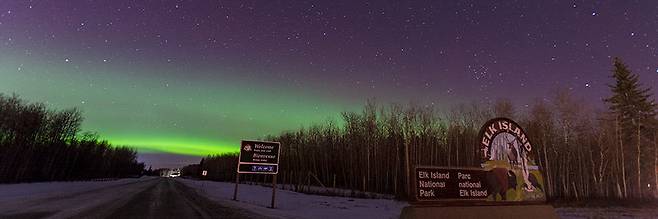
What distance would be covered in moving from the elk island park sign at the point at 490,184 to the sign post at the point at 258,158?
52.0ft

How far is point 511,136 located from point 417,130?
50.1 metres

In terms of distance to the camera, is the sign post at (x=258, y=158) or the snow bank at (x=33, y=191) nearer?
the sign post at (x=258, y=158)

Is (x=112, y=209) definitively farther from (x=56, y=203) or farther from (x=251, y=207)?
(x=251, y=207)

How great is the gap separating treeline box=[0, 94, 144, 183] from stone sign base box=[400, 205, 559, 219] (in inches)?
2767

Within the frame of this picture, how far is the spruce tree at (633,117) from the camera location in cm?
4566

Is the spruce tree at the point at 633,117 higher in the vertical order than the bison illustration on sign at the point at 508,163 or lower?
higher

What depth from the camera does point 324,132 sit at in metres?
86.7

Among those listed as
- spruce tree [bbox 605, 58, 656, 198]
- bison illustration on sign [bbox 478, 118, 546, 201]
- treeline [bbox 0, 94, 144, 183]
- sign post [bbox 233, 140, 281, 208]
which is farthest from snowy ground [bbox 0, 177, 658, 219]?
treeline [bbox 0, 94, 144, 183]

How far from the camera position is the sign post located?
25.1 meters

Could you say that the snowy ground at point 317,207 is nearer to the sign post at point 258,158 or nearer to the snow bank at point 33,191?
the sign post at point 258,158

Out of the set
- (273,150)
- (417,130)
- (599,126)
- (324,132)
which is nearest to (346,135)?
(324,132)

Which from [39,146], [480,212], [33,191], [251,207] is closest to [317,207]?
[251,207]

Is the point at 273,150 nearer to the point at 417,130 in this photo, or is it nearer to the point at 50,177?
the point at 417,130

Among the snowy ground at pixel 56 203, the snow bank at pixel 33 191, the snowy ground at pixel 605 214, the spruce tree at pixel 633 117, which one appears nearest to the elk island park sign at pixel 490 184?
the snowy ground at pixel 605 214
